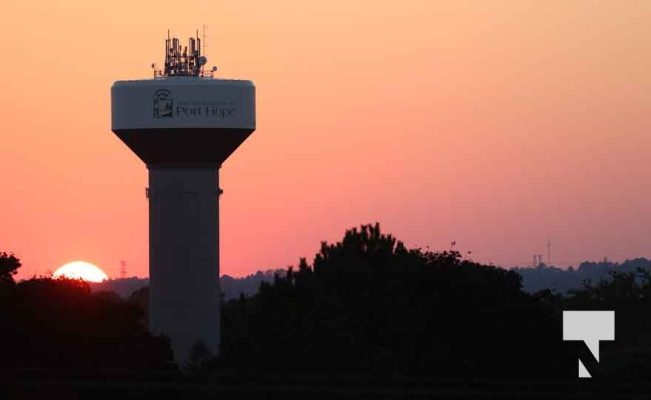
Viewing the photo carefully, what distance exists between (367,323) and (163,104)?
54.1 feet

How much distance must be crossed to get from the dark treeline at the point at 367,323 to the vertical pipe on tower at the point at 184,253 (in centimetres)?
401

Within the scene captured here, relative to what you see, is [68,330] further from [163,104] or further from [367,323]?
[163,104]

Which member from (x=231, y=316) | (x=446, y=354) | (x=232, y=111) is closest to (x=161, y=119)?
(x=232, y=111)

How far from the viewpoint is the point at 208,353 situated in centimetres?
9950

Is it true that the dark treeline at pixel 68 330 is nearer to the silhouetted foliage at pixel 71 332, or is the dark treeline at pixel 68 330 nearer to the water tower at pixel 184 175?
the silhouetted foliage at pixel 71 332

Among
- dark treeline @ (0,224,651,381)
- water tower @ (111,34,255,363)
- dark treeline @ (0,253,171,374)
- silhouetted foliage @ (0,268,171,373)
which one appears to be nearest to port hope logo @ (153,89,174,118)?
water tower @ (111,34,255,363)

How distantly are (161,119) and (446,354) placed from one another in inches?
900

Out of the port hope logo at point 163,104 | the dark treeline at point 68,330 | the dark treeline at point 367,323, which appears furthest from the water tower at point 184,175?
the dark treeline at point 68,330

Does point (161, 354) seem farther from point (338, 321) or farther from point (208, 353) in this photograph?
point (208, 353)

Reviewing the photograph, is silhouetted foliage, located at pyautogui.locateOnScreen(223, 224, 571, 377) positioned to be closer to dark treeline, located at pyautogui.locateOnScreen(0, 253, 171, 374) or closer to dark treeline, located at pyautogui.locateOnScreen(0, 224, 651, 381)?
dark treeline, located at pyautogui.locateOnScreen(0, 224, 651, 381)

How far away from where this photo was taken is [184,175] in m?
101

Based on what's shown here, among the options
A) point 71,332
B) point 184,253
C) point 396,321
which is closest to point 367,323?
point 396,321

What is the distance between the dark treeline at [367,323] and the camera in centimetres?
7444

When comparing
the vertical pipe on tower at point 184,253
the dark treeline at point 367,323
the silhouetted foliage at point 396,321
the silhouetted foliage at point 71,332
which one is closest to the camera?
the silhouetted foliage at point 71,332
